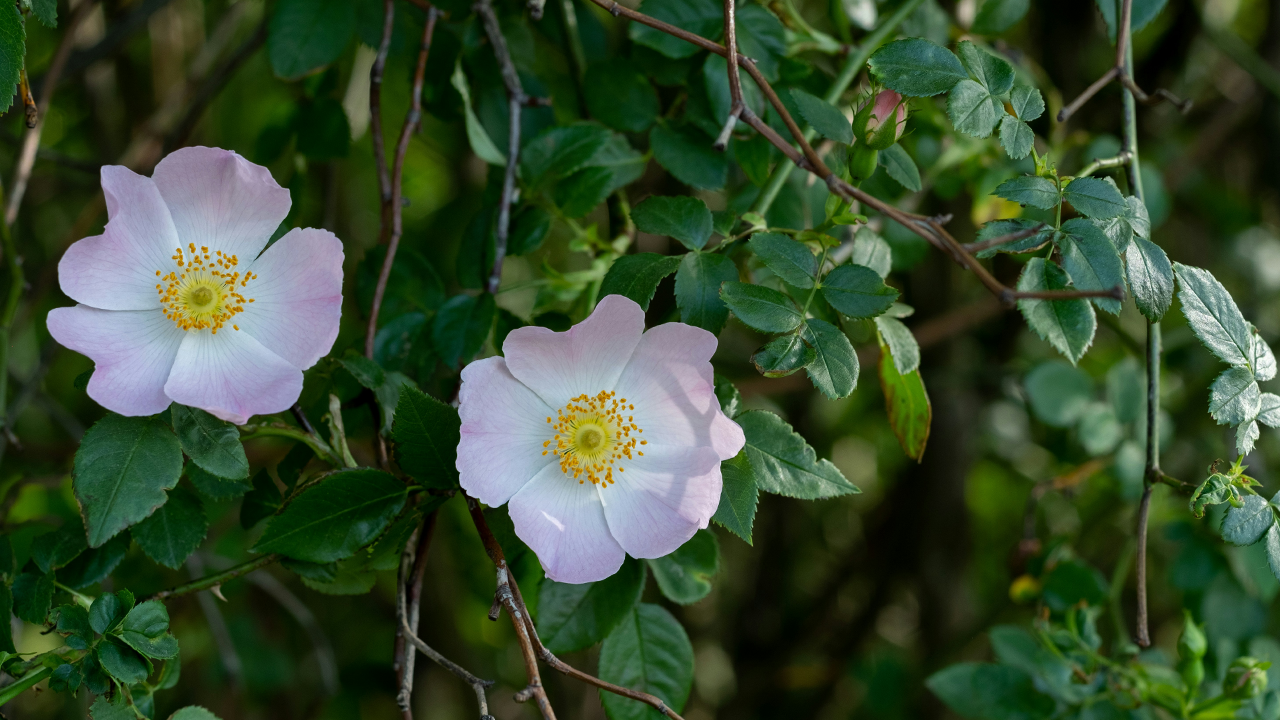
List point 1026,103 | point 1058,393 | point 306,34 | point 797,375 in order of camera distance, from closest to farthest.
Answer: point 1026,103 → point 306,34 → point 1058,393 → point 797,375

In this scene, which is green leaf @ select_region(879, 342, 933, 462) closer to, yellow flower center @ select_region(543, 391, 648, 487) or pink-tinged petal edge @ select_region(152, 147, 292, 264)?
yellow flower center @ select_region(543, 391, 648, 487)

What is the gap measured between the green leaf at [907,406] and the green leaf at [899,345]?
0.03m

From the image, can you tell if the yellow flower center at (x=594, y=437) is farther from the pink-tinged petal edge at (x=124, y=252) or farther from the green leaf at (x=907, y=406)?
the pink-tinged petal edge at (x=124, y=252)

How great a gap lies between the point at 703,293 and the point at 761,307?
0.07 meters

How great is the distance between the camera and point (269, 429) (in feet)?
2.93

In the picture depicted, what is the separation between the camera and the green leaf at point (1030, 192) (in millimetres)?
882

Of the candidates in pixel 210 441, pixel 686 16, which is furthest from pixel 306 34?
pixel 210 441

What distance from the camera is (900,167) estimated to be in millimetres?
939

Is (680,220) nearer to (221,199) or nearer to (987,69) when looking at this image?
(987,69)

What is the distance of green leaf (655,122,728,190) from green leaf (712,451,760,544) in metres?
0.37

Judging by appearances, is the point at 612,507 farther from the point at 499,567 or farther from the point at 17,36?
the point at 17,36

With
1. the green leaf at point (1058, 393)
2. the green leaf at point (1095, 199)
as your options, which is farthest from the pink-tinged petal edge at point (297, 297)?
the green leaf at point (1058, 393)

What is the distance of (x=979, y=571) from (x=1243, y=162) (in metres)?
1.25

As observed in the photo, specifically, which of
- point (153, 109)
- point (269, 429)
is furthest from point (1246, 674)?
point (153, 109)
